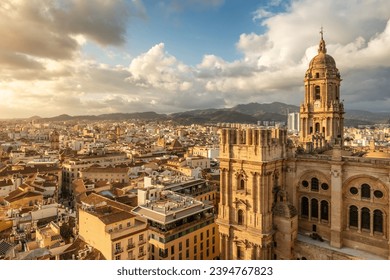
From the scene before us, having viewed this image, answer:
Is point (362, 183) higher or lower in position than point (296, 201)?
higher

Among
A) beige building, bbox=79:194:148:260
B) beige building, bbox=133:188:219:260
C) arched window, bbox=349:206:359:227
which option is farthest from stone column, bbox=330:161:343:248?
beige building, bbox=79:194:148:260

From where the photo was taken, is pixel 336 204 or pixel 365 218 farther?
pixel 336 204

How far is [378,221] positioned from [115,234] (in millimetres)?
15247

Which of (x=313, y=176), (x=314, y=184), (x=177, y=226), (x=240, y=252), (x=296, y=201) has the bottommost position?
(x=240, y=252)

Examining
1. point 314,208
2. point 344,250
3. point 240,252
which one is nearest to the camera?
point 344,250

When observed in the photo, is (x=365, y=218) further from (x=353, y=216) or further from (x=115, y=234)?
(x=115, y=234)

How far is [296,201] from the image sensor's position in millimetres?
19438

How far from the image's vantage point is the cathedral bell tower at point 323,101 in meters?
26.1

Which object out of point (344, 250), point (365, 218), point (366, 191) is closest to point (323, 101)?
point (366, 191)

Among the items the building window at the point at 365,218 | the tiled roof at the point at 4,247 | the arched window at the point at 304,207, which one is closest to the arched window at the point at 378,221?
the building window at the point at 365,218

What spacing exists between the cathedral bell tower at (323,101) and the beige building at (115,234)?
Result: 51.3 feet

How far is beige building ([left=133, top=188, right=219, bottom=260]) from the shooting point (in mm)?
22656
